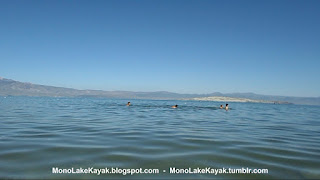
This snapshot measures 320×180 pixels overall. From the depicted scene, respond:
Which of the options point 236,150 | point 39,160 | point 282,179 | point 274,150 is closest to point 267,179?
point 282,179

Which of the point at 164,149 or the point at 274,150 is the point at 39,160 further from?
the point at 274,150

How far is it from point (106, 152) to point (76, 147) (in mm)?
1550

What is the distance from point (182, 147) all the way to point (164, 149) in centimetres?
89

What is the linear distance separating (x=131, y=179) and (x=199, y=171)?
2003 mm

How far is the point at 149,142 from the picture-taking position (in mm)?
10633

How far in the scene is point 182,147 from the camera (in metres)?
9.69

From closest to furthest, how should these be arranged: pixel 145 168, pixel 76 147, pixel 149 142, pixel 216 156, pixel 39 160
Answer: pixel 145 168 < pixel 39 160 < pixel 216 156 < pixel 76 147 < pixel 149 142

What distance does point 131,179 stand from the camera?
19.3 ft

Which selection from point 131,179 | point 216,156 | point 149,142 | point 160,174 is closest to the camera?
point 131,179

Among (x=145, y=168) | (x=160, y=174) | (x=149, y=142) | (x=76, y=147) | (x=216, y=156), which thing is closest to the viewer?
(x=160, y=174)

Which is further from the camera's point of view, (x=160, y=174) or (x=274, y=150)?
(x=274, y=150)

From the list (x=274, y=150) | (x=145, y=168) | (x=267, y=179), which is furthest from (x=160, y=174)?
(x=274, y=150)

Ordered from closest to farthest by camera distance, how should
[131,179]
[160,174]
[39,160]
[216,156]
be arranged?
1. [131,179]
2. [160,174]
3. [39,160]
4. [216,156]

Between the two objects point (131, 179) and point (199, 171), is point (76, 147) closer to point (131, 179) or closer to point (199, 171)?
point (131, 179)
